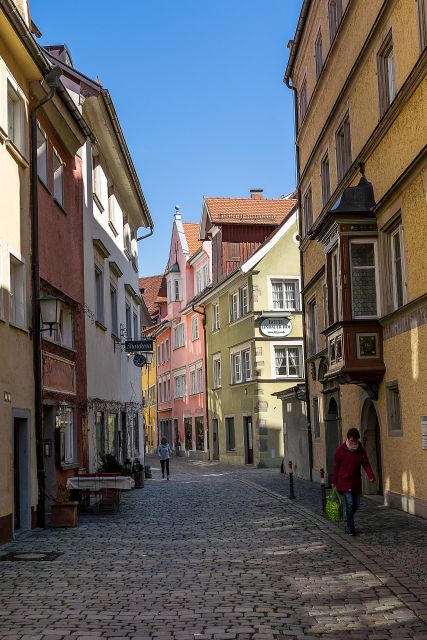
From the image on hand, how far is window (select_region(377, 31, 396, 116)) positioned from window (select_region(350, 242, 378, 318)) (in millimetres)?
2679

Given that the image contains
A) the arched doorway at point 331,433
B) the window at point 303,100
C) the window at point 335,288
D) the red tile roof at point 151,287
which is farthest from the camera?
the red tile roof at point 151,287

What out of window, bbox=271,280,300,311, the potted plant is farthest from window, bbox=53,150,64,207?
window, bbox=271,280,300,311

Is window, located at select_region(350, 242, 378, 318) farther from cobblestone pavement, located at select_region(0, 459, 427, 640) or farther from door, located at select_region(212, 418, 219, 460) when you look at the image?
door, located at select_region(212, 418, 219, 460)

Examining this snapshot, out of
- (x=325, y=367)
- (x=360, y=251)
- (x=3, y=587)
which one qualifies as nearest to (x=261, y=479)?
(x=325, y=367)

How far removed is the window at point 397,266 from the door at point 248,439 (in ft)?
85.9

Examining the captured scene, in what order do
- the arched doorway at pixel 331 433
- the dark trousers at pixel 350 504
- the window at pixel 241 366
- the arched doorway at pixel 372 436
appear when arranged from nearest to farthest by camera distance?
the dark trousers at pixel 350 504 → the arched doorway at pixel 372 436 → the arched doorway at pixel 331 433 → the window at pixel 241 366

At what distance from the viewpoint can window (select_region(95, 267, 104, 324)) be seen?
24.4m

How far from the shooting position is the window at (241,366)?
42.8 meters

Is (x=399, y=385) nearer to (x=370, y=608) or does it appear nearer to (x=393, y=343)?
(x=393, y=343)

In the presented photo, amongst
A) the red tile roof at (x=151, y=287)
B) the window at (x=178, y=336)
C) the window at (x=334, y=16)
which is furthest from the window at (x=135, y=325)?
the red tile roof at (x=151, y=287)

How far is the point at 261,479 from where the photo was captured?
97.9 feet

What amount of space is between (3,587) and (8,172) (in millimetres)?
7394

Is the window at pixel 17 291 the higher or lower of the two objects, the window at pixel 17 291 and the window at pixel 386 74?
the lower

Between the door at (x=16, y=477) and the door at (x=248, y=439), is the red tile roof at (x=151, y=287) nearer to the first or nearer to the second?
the door at (x=248, y=439)
